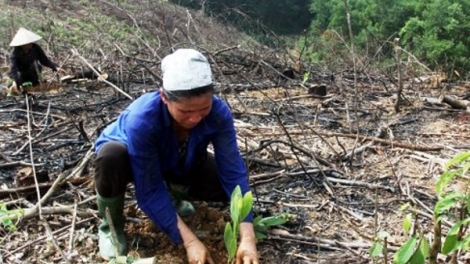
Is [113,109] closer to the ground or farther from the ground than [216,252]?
closer to the ground

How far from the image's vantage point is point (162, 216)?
1.99m

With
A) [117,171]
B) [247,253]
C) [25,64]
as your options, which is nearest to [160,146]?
[117,171]

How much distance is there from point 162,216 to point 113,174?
262 millimetres

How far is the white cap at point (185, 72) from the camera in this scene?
5.75 feet

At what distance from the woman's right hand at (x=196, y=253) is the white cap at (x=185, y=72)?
22.7 inches

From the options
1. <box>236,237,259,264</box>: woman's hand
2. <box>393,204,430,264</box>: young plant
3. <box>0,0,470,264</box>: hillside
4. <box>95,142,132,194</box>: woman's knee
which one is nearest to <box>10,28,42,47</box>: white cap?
<box>0,0,470,264</box>: hillside

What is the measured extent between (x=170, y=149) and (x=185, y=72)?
1.52ft

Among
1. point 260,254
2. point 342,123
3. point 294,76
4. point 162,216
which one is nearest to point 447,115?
point 342,123

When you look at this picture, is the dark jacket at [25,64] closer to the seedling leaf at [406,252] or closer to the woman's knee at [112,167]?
the woman's knee at [112,167]

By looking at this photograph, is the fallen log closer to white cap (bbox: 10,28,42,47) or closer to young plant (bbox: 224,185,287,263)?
young plant (bbox: 224,185,287,263)

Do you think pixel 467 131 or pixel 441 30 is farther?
pixel 441 30

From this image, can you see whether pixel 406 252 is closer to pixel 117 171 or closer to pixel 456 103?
pixel 117 171

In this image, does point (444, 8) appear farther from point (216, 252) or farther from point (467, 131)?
point (216, 252)

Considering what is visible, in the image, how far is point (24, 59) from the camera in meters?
6.07
